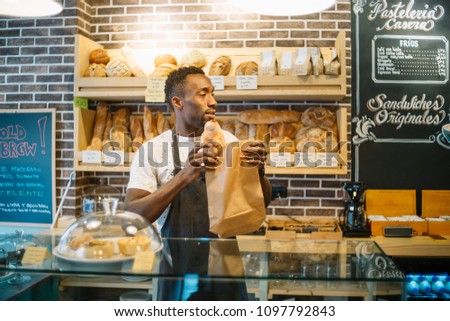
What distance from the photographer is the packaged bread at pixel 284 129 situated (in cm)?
313

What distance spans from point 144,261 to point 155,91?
1.89m

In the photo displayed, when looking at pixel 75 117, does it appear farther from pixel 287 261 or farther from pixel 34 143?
pixel 287 261

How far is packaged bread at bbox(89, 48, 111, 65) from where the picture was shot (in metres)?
3.19

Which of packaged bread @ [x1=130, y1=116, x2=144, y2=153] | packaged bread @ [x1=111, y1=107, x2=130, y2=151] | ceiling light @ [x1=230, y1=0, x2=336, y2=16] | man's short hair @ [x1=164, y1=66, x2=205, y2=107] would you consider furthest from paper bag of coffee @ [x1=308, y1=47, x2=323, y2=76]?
packaged bread @ [x1=111, y1=107, x2=130, y2=151]

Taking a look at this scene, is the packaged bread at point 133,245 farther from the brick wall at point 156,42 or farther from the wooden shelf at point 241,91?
the brick wall at point 156,42

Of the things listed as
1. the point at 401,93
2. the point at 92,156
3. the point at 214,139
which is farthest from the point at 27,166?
the point at 401,93

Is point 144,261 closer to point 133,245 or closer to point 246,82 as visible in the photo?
point 133,245

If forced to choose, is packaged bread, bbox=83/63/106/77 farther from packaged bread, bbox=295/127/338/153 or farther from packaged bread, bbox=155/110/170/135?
packaged bread, bbox=295/127/338/153

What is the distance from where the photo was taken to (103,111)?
332 centimetres

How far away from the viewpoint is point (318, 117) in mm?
3131

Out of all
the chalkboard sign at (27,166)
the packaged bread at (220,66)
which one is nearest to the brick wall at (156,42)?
the chalkboard sign at (27,166)

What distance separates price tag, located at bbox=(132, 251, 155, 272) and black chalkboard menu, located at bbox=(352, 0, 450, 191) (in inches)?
94.4
